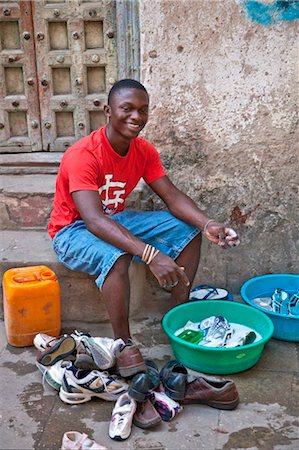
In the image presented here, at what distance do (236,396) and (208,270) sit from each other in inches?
47.1

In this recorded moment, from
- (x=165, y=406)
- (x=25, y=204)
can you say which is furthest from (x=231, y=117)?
(x=165, y=406)

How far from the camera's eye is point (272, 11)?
323 cm

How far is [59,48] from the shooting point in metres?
3.85

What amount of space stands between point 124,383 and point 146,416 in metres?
0.27

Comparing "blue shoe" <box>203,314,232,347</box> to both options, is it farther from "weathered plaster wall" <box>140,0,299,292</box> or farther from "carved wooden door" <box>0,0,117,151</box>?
"carved wooden door" <box>0,0,117,151</box>

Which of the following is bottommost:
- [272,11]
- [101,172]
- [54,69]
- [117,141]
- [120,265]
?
[120,265]

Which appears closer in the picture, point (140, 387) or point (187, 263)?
point (140, 387)

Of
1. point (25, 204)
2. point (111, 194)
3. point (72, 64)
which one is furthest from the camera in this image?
point (72, 64)

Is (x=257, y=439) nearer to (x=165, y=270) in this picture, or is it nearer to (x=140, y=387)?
(x=140, y=387)

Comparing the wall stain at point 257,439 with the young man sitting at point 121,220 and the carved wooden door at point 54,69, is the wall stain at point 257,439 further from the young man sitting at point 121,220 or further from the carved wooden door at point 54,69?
the carved wooden door at point 54,69

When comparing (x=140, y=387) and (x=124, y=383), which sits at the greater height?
(x=140, y=387)

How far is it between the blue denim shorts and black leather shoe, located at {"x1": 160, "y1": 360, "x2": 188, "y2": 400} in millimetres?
543

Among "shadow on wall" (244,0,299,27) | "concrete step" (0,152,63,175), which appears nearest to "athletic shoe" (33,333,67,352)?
"concrete step" (0,152,63,175)

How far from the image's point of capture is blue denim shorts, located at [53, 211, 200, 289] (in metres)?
2.89
